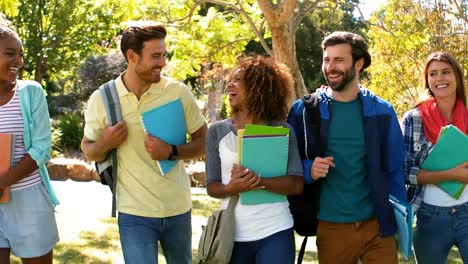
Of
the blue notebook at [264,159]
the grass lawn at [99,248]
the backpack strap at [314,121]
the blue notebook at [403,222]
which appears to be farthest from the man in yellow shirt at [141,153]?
the grass lawn at [99,248]

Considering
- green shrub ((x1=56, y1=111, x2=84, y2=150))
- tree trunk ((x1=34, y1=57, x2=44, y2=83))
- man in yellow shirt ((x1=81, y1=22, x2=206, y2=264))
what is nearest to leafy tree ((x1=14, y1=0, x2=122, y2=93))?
tree trunk ((x1=34, y1=57, x2=44, y2=83))

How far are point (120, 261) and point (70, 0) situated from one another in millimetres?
15569

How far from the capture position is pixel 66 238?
7.74 meters

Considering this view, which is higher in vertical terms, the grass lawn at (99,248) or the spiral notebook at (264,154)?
the spiral notebook at (264,154)

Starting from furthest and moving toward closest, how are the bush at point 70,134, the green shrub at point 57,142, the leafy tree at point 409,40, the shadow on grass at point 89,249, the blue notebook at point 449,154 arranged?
the bush at point 70,134, the green shrub at point 57,142, the leafy tree at point 409,40, the shadow on grass at point 89,249, the blue notebook at point 449,154

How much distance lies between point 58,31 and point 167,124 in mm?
18208

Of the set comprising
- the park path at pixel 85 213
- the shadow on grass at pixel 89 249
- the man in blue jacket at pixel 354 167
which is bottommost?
the park path at pixel 85 213

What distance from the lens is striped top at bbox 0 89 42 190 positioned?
4.00 meters

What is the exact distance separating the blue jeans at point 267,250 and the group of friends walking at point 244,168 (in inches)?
0.5

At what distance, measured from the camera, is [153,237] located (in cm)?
401

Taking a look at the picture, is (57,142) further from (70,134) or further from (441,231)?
(441,231)

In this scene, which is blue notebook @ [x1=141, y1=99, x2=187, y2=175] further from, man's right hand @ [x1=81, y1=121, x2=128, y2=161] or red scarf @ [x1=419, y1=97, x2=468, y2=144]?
red scarf @ [x1=419, y1=97, x2=468, y2=144]

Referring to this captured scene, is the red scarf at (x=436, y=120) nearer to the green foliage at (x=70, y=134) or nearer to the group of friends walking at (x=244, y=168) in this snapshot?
the group of friends walking at (x=244, y=168)

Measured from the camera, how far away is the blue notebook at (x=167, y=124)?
3963 millimetres
